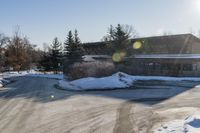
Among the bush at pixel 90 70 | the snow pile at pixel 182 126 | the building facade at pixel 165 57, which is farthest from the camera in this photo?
the building facade at pixel 165 57

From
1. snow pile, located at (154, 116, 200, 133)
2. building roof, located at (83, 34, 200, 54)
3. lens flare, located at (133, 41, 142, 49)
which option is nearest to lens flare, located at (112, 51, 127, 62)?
building roof, located at (83, 34, 200, 54)

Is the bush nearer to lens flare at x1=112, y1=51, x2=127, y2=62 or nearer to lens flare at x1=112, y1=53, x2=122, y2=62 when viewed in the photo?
lens flare at x1=112, y1=51, x2=127, y2=62

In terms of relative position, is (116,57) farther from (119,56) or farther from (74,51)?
(74,51)

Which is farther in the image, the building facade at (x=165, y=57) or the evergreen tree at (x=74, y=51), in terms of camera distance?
the evergreen tree at (x=74, y=51)

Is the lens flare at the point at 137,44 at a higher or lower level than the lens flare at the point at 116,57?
higher

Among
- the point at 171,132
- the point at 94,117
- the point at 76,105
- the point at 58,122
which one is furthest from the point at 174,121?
the point at 76,105

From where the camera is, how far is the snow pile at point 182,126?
1091cm

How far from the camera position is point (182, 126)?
1159 cm

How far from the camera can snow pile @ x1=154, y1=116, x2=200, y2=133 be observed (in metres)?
10.9

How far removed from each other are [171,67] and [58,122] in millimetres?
34992

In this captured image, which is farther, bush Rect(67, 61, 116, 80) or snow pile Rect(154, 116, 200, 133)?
bush Rect(67, 61, 116, 80)

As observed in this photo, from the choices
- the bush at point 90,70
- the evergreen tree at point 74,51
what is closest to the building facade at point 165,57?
the evergreen tree at point 74,51

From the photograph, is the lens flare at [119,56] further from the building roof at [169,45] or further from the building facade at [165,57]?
the building roof at [169,45]

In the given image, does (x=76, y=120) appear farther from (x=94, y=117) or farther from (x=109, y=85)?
(x=109, y=85)
